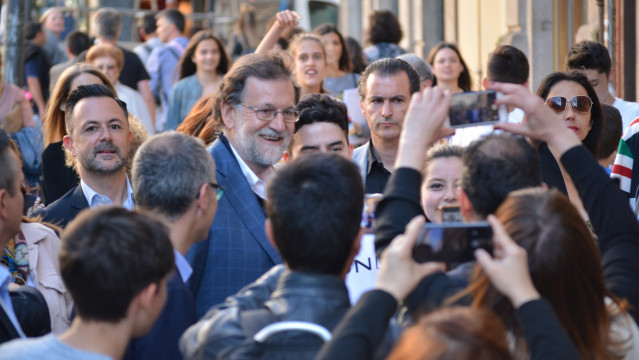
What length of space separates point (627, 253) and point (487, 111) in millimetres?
649

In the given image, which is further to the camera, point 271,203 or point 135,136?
point 135,136

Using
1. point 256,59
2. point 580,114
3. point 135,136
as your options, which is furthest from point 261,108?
point 580,114

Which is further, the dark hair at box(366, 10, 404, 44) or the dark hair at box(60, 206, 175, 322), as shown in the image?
the dark hair at box(366, 10, 404, 44)

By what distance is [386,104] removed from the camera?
6.04 meters

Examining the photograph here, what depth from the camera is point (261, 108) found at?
5.08 metres

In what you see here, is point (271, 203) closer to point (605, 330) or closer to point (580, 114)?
point (605, 330)

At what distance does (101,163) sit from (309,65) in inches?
Answer: 136

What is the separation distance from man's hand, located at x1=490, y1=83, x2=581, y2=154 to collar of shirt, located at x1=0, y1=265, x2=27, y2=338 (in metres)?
1.75

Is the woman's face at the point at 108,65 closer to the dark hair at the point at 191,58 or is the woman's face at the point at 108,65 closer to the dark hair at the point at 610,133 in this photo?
the dark hair at the point at 191,58

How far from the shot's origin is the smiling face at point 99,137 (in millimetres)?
5453

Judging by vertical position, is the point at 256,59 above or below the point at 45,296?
above

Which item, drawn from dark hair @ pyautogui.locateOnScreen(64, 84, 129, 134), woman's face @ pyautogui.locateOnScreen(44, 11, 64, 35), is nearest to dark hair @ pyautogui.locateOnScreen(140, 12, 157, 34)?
woman's face @ pyautogui.locateOnScreen(44, 11, 64, 35)

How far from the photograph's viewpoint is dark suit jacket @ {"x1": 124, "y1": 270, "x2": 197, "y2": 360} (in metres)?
3.50

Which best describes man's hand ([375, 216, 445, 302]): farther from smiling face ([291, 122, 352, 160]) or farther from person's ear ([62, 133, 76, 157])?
person's ear ([62, 133, 76, 157])
